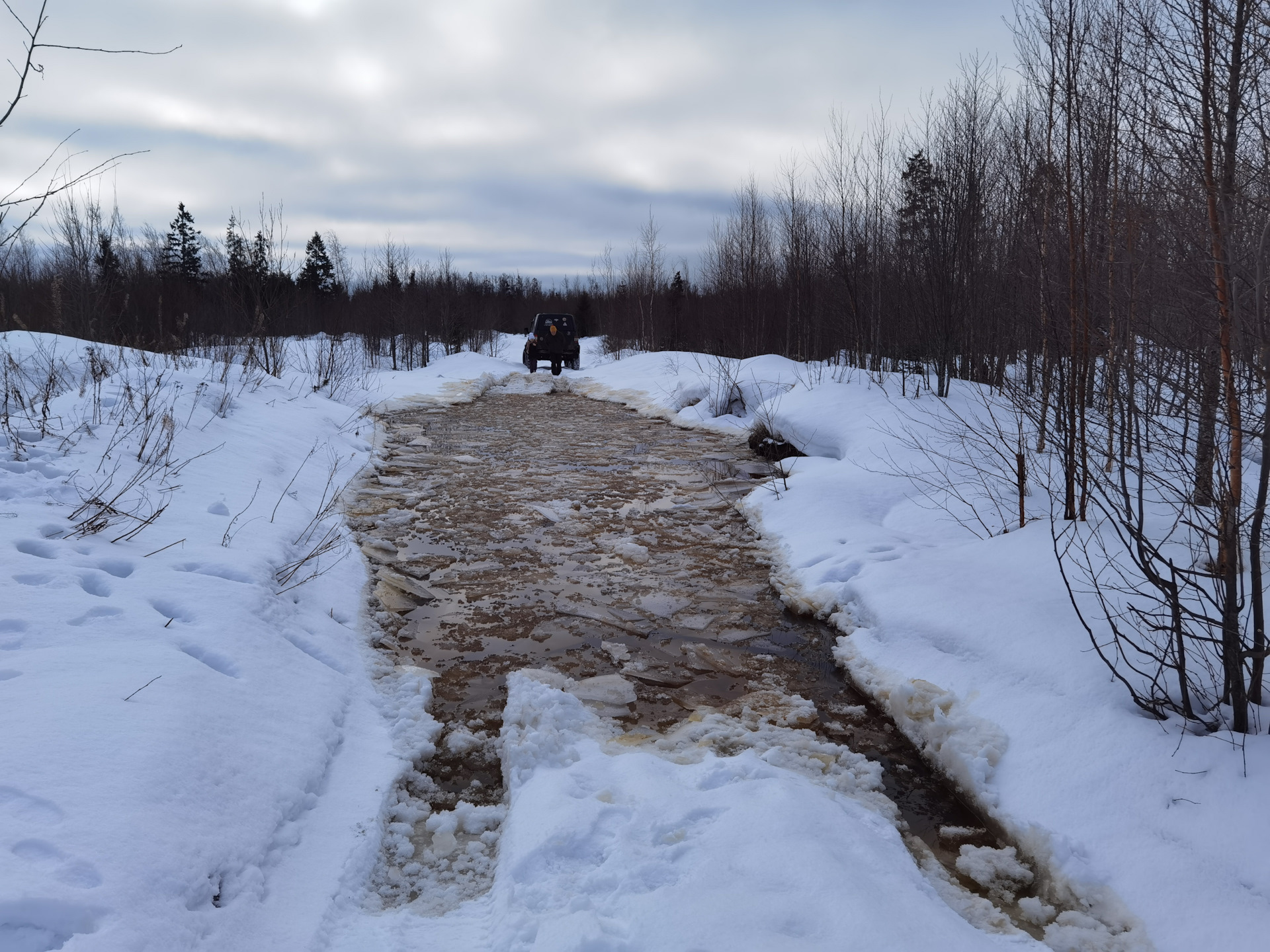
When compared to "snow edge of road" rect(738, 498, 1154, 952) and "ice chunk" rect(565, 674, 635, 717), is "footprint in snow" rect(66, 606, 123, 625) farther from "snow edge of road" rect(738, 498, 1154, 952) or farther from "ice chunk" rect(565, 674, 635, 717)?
"snow edge of road" rect(738, 498, 1154, 952)

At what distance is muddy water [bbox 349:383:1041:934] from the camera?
359 centimetres

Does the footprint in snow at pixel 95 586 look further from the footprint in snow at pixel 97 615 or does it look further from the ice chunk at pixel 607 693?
the ice chunk at pixel 607 693

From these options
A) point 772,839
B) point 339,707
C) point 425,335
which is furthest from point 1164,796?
point 425,335

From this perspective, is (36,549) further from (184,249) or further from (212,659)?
(184,249)

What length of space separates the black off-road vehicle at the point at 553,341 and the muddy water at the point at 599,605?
15543 mm

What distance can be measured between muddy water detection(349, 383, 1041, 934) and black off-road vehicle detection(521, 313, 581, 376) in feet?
51.0

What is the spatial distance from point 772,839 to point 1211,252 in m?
2.89

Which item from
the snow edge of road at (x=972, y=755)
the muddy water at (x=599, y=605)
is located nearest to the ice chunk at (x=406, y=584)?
the muddy water at (x=599, y=605)

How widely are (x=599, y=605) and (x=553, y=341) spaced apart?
68.7ft

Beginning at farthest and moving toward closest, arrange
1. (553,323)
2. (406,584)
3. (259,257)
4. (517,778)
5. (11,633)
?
(553,323)
(259,257)
(406,584)
(517,778)
(11,633)

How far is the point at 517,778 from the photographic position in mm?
3186

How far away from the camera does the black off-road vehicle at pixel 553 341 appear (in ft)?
82.5

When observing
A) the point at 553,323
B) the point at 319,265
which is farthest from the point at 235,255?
the point at 319,265

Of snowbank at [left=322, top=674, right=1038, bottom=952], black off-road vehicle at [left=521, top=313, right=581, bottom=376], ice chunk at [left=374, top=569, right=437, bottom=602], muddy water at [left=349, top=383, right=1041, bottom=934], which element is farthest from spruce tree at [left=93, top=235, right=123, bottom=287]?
snowbank at [left=322, top=674, right=1038, bottom=952]
